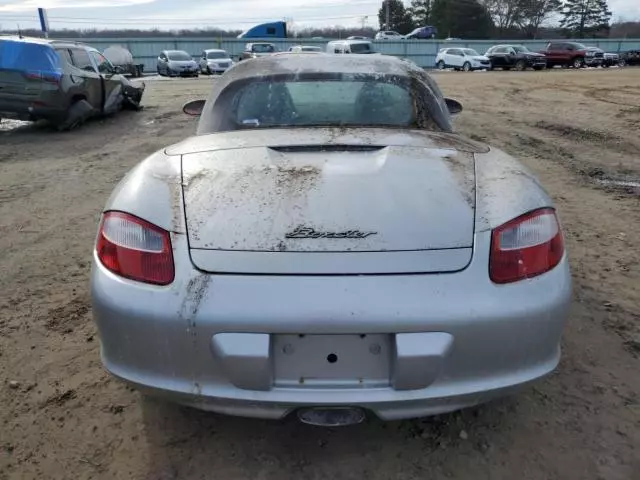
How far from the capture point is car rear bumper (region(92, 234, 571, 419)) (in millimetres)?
1719

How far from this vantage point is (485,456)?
2.12 m

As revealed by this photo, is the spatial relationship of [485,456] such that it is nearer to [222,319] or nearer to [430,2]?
[222,319]

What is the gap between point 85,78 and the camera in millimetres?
10461

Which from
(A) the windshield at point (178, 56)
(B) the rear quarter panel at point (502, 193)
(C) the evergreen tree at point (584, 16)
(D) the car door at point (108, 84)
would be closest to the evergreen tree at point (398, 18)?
(C) the evergreen tree at point (584, 16)

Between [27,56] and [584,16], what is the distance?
77985mm

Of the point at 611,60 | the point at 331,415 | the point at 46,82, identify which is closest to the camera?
the point at 331,415

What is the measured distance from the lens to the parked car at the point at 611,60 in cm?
3336

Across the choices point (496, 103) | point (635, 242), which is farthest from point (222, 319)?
point (496, 103)

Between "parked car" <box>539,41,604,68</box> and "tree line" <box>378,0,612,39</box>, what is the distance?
1343 inches

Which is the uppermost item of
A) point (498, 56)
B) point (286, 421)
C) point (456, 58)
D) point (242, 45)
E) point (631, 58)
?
point (242, 45)

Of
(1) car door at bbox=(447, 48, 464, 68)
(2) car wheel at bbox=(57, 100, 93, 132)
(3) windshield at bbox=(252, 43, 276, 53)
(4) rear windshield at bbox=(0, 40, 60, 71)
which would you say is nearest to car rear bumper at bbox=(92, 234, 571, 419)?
(4) rear windshield at bbox=(0, 40, 60, 71)

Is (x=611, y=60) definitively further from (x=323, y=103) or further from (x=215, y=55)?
(x=323, y=103)

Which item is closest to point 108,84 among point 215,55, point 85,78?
point 85,78

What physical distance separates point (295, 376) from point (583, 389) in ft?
5.05
